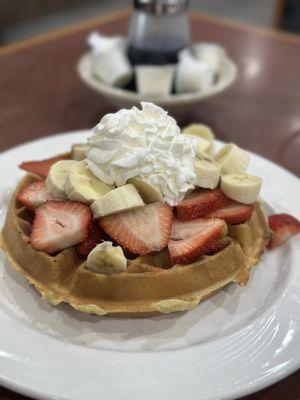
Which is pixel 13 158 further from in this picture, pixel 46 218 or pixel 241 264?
pixel 241 264

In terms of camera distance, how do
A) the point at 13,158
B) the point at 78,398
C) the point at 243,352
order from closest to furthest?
1. the point at 78,398
2. the point at 243,352
3. the point at 13,158

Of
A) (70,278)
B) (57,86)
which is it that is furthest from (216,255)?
(57,86)

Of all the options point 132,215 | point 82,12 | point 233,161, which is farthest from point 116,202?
point 82,12

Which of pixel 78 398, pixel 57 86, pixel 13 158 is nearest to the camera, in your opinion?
pixel 78 398

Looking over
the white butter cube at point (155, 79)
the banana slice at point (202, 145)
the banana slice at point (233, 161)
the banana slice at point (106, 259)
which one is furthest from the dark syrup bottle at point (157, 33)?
the banana slice at point (106, 259)

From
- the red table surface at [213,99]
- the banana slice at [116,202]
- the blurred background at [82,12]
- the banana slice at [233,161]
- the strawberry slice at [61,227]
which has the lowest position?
the blurred background at [82,12]

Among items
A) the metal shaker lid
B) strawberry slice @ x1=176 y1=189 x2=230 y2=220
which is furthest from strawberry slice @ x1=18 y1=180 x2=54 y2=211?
the metal shaker lid

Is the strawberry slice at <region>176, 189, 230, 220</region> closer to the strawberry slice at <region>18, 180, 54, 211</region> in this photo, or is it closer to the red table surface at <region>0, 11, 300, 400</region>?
the strawberry slice at <region>18, 180, 54, 211</region>

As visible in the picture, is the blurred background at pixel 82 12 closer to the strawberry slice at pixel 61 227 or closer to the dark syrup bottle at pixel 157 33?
the dark syrup bottle at pixel 157 33
